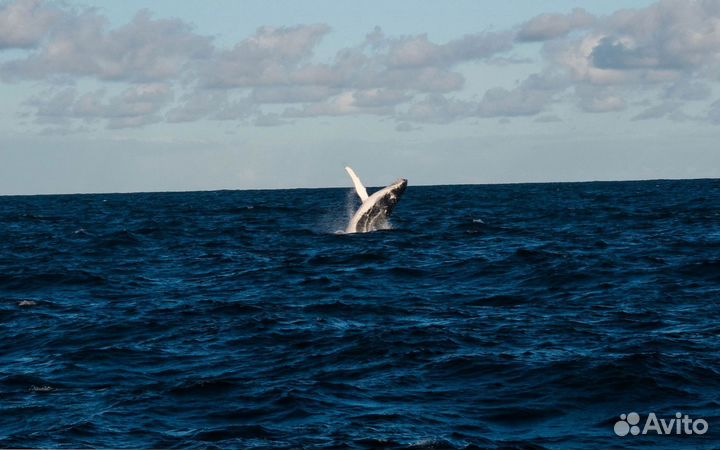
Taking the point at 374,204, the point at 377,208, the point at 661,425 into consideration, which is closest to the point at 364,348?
the point at 661,425

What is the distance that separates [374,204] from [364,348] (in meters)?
22.9

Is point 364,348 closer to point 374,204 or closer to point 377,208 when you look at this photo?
point 374,204

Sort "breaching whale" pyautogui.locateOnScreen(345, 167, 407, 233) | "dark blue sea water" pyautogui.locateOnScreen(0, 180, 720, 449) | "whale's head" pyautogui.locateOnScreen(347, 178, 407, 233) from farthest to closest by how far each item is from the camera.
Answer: "whale's head" pyautogui.locateOnScreen(347, 178, 407, 233) < "breaching whale" pyautogui.locateOnScreen(345, 167, 407, 233) < "dark blue sea water" pyautogui.locateOnScreen(0, 180, 720, 449)

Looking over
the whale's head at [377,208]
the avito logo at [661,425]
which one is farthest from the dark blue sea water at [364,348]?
the whale's head at [377,208]

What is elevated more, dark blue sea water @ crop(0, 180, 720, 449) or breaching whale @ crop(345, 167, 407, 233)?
breaching whale @ crop(345, 167, 407, 233)

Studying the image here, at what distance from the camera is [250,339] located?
20.8 m

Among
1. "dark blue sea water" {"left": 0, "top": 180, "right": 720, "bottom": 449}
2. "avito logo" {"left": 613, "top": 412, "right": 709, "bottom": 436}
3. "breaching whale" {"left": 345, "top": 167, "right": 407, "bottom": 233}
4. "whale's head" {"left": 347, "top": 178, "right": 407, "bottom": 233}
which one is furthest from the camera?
"whale's head" {"left": 347, "top": 178, "right": 407, "bottom": 233}

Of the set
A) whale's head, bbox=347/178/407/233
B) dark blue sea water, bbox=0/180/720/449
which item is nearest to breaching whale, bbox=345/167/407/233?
whale's head, bbox=347/178/407/233

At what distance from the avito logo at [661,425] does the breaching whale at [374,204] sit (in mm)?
23022

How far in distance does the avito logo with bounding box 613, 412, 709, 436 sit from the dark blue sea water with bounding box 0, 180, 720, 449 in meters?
0.19

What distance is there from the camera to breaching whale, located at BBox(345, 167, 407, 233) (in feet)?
128

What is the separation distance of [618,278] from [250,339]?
13.5 m

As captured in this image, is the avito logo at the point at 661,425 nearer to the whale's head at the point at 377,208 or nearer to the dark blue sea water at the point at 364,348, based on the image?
the dark blue sea water at the point at 364,348

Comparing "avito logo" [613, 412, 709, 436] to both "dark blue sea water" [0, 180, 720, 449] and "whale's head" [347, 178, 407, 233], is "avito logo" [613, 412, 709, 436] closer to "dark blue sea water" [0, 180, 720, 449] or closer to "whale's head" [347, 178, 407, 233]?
"dark blue sea water" [0, 180, 720, 449]
